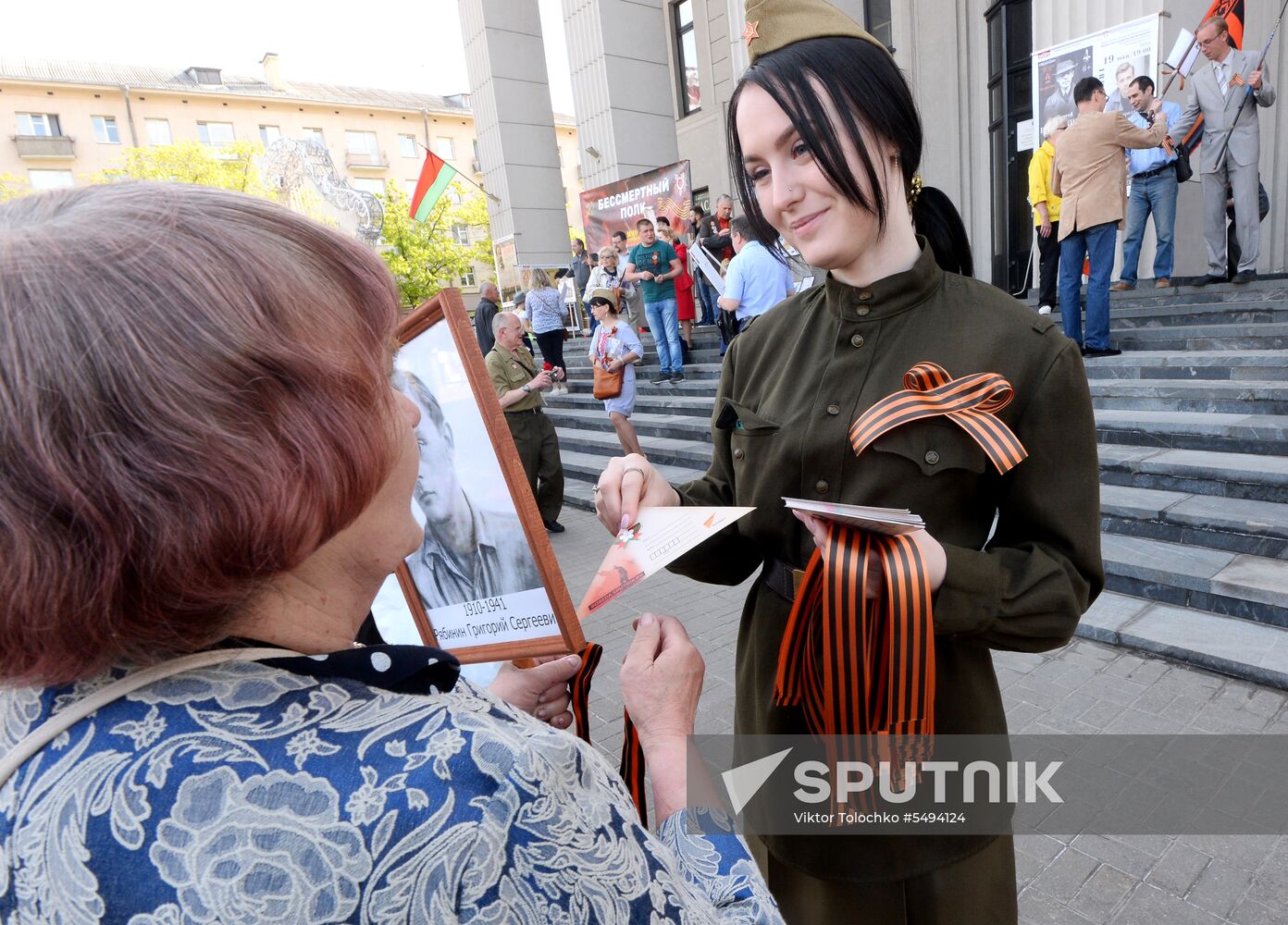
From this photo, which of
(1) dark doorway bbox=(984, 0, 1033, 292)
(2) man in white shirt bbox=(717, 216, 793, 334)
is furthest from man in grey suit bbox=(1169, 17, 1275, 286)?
(2) man in white shirt bbox=(717, 216, 793, 334)

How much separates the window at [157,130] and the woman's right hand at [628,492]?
4884 centimetres

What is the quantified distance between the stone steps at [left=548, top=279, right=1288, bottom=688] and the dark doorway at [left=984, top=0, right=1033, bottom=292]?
205 centimetres

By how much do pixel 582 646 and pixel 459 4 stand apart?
56.3 ft

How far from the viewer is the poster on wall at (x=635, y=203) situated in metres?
11.4

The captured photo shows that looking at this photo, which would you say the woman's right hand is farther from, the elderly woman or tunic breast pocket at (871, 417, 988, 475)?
the elderly woman

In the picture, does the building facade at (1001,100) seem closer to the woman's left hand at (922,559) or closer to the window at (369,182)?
the woman's left hand at (922,559)

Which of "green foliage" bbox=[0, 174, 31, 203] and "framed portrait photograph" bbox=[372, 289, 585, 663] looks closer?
"framed portrait photograph" bbox=[372, 289, 585, 663]

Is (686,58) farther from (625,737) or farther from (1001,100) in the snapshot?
(625,737)

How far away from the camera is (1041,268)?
22.8ft

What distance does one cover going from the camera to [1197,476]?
422 centimetres

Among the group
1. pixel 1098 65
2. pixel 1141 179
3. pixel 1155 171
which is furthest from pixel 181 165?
pixel 1155 171

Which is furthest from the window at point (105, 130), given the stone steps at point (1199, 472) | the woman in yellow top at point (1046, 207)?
the stone steps at point (1199, 472)

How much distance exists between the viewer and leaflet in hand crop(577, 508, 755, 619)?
106cm

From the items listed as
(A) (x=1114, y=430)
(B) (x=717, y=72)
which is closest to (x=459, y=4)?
(B) (x=717, y=72)
